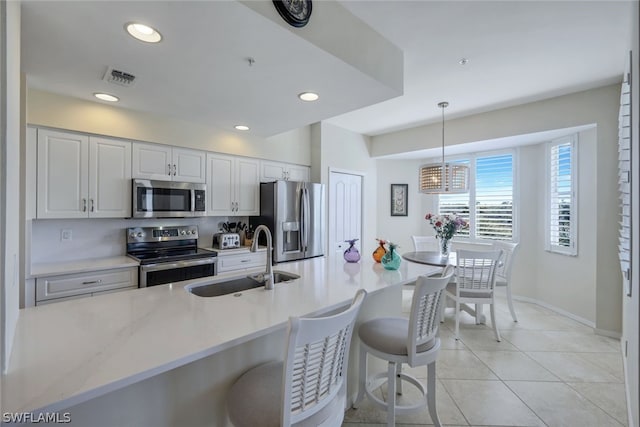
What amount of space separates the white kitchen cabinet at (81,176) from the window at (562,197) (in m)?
5.21

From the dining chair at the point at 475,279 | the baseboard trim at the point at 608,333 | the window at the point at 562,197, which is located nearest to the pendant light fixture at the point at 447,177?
the dining chair at the point at 475,279

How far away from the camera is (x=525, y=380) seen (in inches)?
92.4

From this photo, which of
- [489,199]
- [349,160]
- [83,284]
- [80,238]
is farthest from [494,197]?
[80,238]

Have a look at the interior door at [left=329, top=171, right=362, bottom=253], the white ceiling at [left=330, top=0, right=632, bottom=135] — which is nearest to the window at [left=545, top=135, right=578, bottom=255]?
the white ceiling at [left=330, top=0, right=632, bottom=135]

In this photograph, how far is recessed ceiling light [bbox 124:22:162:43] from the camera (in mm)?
1536

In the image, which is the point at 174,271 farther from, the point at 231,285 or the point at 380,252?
the point at 380,252

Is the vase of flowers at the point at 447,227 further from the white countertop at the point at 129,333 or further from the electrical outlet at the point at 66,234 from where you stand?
the electrical outlet at the point at 66,234

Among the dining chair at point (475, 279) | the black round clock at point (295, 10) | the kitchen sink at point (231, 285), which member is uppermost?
the black round clock at point (295, 10)

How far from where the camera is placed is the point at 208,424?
127cm

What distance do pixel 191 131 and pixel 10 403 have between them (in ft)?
10.0

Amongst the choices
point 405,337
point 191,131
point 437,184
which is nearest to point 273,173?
point 191,131

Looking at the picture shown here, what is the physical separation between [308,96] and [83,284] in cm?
253

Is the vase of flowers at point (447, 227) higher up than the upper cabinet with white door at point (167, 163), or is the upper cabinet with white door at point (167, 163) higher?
the upper cabinet with white door at point (167, 163)

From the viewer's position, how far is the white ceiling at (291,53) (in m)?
1.53
